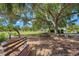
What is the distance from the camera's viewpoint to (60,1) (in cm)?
240

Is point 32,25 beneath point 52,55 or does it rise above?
above

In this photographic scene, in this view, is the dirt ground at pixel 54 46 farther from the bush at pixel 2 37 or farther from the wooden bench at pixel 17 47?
the bush at pixel 2 37

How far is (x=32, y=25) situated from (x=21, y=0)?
0.28 metres

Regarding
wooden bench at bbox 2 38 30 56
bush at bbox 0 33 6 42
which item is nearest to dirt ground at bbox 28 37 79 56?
wooden bench at bbox 2 38 30 56

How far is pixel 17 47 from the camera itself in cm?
240

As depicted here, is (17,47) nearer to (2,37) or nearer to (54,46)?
(2,37)

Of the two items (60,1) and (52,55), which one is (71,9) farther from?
(52,55)

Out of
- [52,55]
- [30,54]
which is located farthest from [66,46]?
[30,54]

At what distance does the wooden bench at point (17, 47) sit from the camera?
2.37 meters

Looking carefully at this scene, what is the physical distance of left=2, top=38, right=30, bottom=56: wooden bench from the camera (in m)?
2.37

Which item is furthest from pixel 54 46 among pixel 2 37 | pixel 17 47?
pixel 2 37

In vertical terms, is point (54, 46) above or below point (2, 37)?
below

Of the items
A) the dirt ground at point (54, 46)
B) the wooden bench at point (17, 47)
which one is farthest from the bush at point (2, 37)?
the dirt ground at point (54, 46)

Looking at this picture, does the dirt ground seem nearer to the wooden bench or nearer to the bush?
the wooden bench
